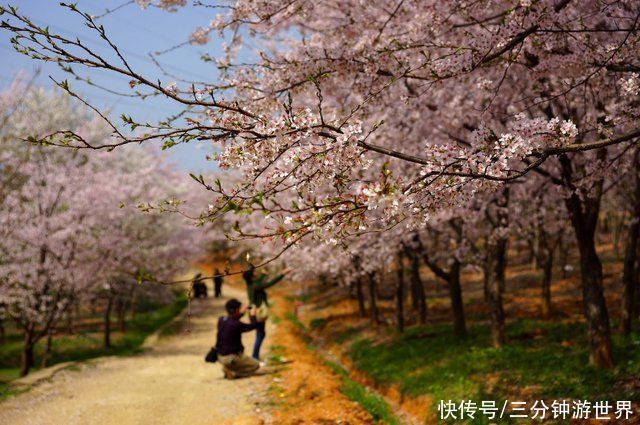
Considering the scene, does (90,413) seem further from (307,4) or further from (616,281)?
(616,281)

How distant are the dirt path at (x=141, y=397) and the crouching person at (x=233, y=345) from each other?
30cm

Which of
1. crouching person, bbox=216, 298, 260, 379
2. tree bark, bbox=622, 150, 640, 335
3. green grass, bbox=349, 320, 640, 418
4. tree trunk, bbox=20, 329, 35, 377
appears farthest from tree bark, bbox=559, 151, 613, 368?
tree trunk, bbox=20, 329, 35, 377

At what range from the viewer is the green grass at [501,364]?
32.4 ft

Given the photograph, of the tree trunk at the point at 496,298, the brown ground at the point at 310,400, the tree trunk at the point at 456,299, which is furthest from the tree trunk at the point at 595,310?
the tree trunk at the point at 456,299

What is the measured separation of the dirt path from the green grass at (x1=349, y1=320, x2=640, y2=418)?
4.03 metres

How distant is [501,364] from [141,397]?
323 inches

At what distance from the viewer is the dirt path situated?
10.3m

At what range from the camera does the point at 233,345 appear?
13.3m

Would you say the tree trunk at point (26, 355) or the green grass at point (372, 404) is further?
the tree trunk at point (26, 355)

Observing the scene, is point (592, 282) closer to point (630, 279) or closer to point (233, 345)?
point (630, 279)

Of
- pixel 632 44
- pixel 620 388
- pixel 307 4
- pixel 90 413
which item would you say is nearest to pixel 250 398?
pixel 90 413

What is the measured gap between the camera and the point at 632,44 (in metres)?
6.61

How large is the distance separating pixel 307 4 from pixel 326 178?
4691 millimetres

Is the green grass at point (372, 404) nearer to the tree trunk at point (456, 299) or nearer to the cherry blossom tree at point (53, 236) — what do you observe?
the tree trunk at point (456, 299)
